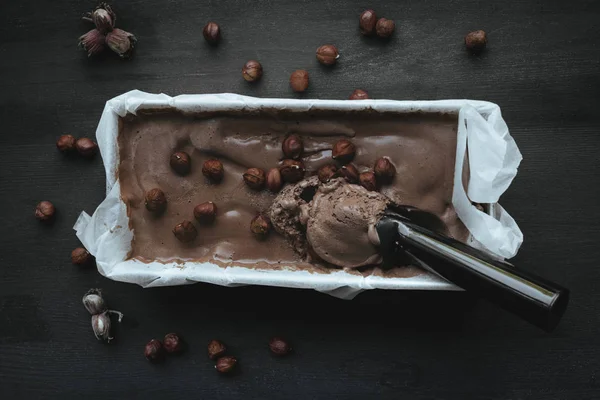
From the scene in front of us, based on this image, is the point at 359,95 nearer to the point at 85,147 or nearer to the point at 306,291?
the point at 306,291

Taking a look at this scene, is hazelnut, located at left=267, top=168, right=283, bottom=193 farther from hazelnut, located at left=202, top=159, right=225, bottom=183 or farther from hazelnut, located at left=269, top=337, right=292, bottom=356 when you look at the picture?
hazelnut, located at left=269, top=337, right=292, bottom=356

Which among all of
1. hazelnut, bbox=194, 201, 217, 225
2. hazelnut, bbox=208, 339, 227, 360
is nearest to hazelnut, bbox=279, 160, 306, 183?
hazelnut, bbox=194, 201, 217, 225

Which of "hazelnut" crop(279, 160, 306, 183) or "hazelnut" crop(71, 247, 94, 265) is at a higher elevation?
"hazelnut" crop(279, 160, 306, 183)

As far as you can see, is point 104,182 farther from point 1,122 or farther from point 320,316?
point 320,316

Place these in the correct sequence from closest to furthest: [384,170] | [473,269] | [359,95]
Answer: [473,269] < [384,170] < [359,95]

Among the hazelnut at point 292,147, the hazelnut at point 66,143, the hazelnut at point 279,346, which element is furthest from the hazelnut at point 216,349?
the hazelnut at point 66,143

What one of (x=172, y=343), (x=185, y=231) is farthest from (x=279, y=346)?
(x=185, y=231)

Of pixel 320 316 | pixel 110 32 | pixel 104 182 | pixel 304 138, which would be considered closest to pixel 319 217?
pixel 304 138
